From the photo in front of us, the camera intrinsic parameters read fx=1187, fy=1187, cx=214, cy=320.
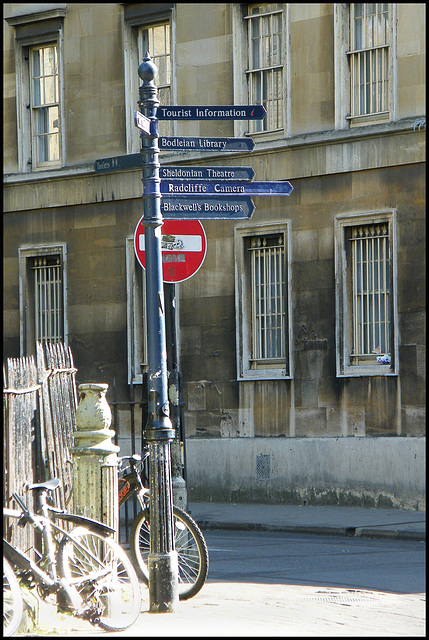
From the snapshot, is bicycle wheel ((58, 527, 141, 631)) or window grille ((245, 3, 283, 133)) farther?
window grille ((245, 3, 283, 133))

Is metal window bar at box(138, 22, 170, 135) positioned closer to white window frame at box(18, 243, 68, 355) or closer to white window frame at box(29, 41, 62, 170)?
white window frame at box(29, 41, 62, 170)

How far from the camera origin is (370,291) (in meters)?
19.2

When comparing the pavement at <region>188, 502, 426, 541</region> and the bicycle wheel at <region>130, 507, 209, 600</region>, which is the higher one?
the bicycle wheel at <region>130, 507, 209, 600</region>

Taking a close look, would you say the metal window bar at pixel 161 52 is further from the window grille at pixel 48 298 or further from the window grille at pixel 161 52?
the window grille at pixel 48 298

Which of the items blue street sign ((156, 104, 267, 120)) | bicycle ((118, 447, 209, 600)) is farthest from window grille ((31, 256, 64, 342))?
blue street sign ((156, 104, 267, 120))

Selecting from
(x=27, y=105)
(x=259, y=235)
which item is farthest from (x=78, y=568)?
(x=27, y=105)

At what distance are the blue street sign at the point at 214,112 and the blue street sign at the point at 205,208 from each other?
68 cm

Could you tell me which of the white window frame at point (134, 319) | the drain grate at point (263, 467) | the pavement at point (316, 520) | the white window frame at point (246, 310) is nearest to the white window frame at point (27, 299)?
the white window frame at point (134, 319)

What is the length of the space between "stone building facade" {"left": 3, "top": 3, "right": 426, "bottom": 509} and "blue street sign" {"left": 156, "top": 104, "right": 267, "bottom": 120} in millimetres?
8754

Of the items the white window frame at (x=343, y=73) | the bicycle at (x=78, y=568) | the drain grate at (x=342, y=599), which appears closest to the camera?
the bicycle at (x=78, y=568)

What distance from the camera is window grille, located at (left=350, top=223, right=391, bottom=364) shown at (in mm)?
19000

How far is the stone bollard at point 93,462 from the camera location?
9.08 meters

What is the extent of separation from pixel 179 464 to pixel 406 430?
732cm

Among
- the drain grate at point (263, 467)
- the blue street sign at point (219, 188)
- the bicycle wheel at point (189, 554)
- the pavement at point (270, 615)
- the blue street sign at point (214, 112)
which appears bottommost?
the drain grate at point (263, 467)
